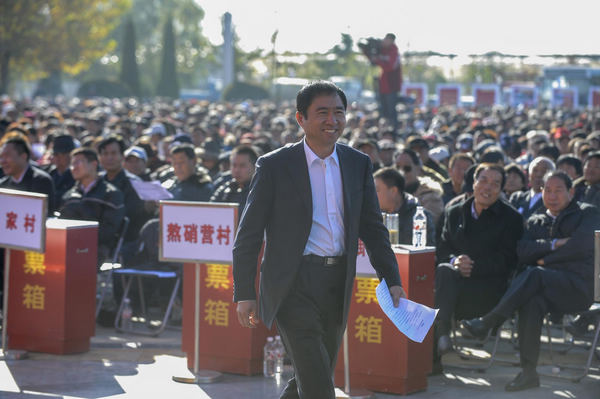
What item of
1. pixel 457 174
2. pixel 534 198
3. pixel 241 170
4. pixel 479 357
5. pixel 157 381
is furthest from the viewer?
pixel 457 174

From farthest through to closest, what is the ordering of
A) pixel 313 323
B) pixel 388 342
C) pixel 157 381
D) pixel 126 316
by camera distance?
pixel 126 316, pixel 157 381, pixel 388 342, pixel 313 323

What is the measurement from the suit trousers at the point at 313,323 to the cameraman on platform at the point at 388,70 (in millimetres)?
17369

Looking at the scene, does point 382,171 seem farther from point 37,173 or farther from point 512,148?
point 512,148

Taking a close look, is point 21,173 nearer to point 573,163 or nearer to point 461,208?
point 461,208

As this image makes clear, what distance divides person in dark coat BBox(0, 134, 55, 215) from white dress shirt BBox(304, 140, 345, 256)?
19.2ft

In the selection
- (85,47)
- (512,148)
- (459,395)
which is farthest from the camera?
(85,47)

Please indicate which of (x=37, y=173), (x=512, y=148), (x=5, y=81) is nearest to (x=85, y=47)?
(x=5, y=81)

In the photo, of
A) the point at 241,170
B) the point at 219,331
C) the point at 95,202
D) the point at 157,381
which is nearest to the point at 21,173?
the point at 95,202

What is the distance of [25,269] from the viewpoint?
9328mm

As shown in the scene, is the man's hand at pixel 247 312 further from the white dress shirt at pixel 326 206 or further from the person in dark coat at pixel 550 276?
the person in dark coat at pixel 550 276

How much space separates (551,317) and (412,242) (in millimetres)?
1221

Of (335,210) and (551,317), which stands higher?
(335,210)

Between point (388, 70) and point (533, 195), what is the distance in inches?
492

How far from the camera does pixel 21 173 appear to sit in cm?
1098
